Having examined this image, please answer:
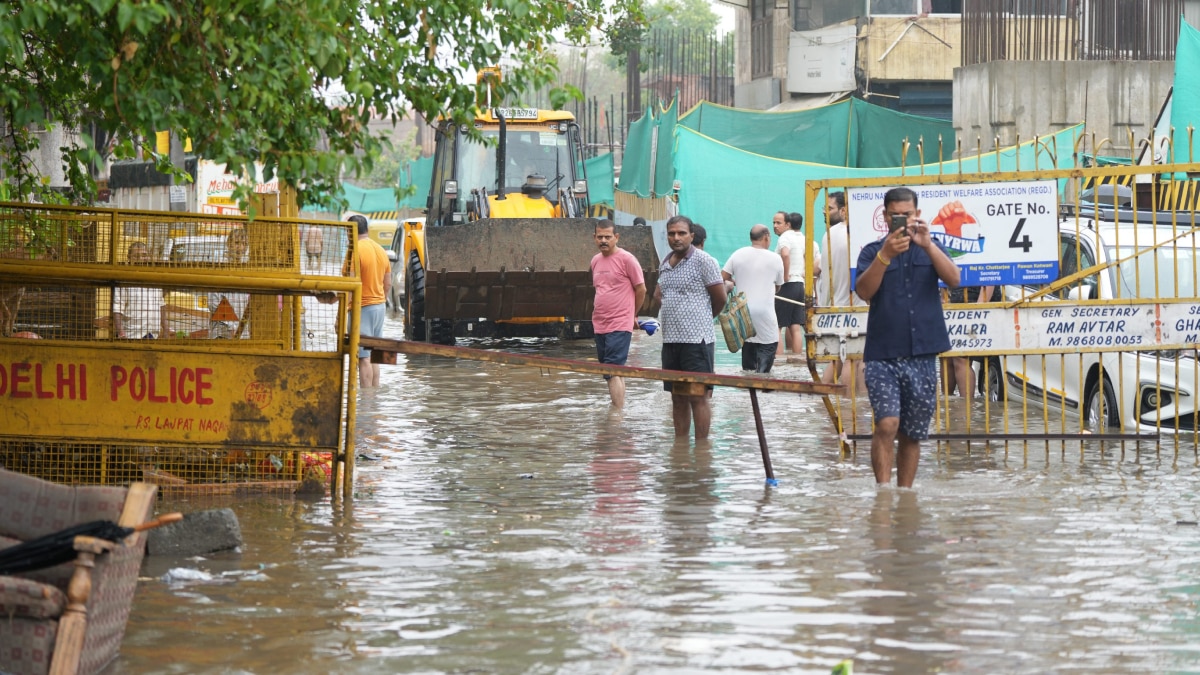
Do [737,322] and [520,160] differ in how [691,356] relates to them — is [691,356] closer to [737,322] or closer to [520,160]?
[737,322]

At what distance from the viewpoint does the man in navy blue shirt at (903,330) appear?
8797 millimetres

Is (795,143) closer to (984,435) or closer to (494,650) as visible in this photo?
(984,435)

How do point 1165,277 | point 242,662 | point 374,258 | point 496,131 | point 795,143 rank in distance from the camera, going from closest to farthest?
point 242,662
point 1165,277
point 374,258
point 496,131
point 795,143

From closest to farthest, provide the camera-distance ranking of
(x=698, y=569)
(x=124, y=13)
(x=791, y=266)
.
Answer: (x=124, y=13) < (x=698, y=569) < (x=791, y=266)

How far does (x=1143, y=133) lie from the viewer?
25781mm

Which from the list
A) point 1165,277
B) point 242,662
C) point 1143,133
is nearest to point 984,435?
point 1165,277

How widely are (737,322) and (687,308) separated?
11.9ft

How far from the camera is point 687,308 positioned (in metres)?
11.8

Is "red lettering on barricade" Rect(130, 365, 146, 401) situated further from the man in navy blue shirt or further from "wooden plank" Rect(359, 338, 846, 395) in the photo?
the man in navy blue shirt

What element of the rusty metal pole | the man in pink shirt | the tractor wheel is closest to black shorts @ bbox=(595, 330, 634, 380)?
the man in pink shirt

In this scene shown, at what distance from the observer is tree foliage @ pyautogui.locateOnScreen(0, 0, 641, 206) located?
22.0 ft

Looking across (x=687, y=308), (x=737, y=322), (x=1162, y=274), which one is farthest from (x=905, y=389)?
(x=737, y=322)

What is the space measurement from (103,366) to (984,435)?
17.7 ft

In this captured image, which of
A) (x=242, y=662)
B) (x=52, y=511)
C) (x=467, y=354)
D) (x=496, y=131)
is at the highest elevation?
(x=496, y=131)
